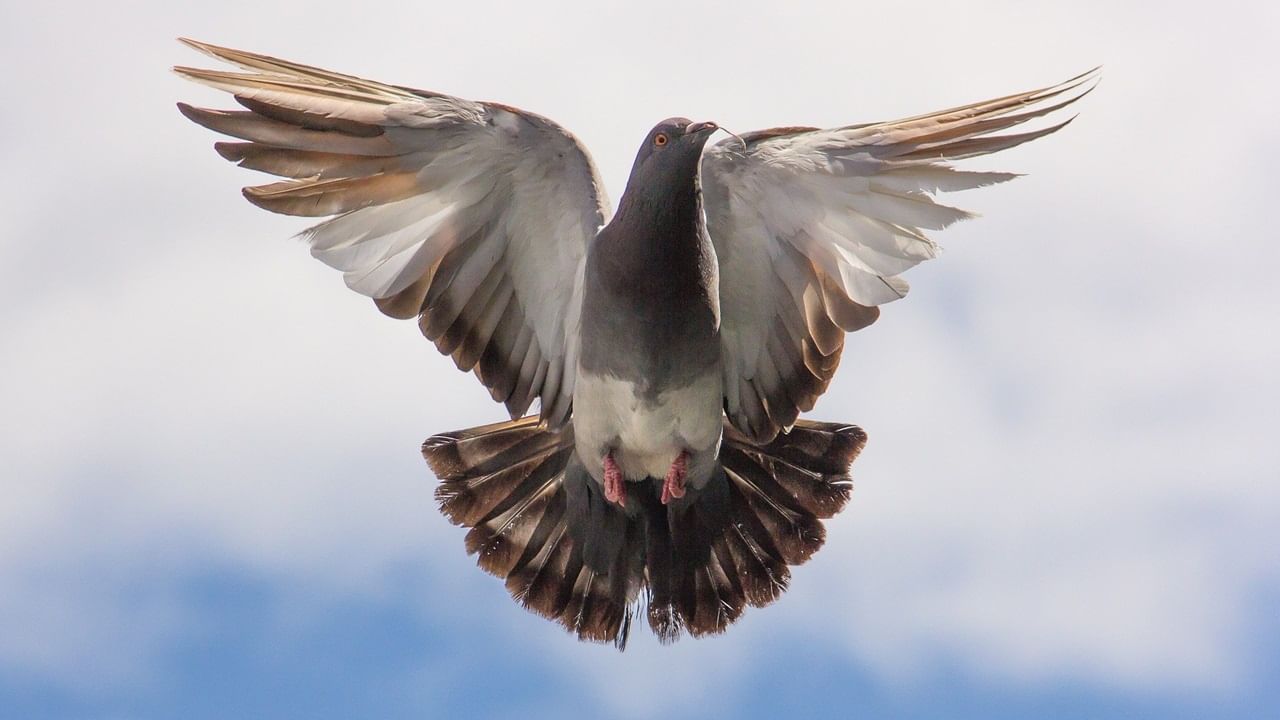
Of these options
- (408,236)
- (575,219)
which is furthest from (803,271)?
(408,236)

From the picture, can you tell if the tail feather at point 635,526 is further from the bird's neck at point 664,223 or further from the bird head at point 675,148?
the bird head at point 675,148

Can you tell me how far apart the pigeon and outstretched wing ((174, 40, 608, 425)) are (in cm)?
1

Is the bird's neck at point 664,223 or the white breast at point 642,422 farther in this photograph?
the white breast at point 642,422

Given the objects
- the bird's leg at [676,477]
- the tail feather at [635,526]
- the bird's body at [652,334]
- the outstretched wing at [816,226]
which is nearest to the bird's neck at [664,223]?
the bird's body at [652,334]

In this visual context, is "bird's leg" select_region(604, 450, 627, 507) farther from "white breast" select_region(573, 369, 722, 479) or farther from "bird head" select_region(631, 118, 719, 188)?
"bird head" select_region(631, 118, 719, 188)

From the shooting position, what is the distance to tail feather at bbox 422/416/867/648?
26.1ft

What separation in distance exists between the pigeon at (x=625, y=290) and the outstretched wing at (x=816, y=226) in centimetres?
1

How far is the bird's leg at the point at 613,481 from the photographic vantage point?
7562mm

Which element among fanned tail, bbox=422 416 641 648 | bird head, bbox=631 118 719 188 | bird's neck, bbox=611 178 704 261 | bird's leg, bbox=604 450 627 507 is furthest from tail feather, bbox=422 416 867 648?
bird head, bbox=631 118 719 188

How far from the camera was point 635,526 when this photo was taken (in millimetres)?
7945

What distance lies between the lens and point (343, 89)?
6906 mm

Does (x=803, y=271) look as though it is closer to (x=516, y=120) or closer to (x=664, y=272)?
(x=664, y=272)

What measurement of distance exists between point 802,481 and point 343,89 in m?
3.12

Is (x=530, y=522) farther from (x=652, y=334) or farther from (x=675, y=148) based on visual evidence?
(x=675, y=148)
